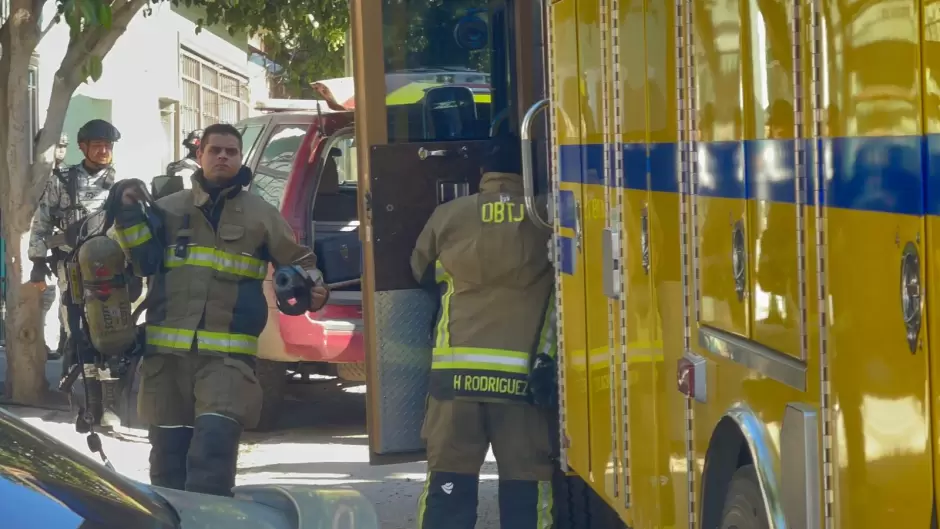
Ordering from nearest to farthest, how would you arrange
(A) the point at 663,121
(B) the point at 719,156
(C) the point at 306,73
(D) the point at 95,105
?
(B) the point at 719,156 < (A) the point at 663,121 < (D) the point at 95,105 < (C) the point at 306,73

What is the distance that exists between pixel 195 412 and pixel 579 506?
1.55 meters

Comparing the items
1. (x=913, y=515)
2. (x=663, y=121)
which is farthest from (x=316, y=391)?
(x=913, y=515)

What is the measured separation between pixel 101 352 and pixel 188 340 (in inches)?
19.0

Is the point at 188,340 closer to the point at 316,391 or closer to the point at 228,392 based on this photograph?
the point at 228,392

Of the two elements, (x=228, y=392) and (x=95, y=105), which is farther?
(x=95, y=105)

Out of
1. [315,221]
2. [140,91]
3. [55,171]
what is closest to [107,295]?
[315,221]

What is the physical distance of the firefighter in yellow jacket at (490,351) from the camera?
5.20 metres

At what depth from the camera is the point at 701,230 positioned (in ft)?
11.0

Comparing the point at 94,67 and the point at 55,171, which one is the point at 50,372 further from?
the point at 94,67

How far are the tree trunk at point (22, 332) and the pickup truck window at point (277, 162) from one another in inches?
66.7

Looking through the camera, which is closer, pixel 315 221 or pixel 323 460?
pixel 323 460

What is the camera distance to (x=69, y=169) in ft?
30.3

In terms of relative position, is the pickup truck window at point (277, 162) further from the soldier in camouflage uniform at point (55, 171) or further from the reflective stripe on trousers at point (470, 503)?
the reflective stripe on trousers at point (470, 503)

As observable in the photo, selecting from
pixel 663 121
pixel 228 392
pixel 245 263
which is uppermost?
pixel 663 121
